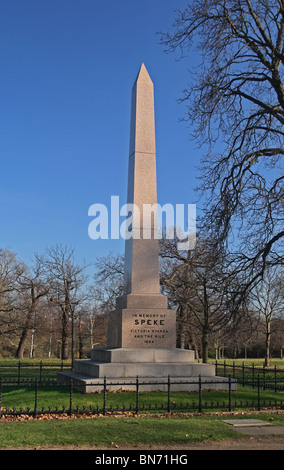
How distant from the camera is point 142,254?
1688cm

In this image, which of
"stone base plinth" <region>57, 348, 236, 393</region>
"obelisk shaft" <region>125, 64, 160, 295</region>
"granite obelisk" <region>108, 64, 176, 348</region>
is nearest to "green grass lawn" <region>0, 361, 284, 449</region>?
"stone base plinth" <region>57, 348, 236, 393</region>

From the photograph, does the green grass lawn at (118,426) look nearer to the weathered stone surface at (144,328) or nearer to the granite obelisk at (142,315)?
the granite obelisk at (142,315)

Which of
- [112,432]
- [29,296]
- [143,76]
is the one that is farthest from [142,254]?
[29,296]

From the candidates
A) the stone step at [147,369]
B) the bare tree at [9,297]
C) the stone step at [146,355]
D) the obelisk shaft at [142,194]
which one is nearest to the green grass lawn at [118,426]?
the stone step at [147,369]

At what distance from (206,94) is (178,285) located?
16927 mm

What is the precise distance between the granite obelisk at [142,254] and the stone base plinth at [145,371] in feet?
2.27

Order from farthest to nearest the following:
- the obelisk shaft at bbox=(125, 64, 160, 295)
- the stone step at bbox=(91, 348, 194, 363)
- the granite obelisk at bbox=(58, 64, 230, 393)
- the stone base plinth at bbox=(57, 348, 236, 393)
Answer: the obelisk shaft at bbox=(125, 64, 160, 295), the stone step at bbox=(91, 348, 194, 363), the granite obelisk at bbox=(58, 64, 230, 393), the stone base plinth at bbox=(57, 348, 236, 393)

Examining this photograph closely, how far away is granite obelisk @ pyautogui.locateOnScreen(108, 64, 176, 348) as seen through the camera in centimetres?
1602

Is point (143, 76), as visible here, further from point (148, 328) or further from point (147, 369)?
point (147, 369)

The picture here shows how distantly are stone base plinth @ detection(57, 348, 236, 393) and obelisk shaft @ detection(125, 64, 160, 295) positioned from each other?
230cm

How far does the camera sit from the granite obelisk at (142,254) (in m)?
16.0

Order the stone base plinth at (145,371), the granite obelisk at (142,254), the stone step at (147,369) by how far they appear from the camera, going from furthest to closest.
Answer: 1. the granite obelisk at (142,254)
2. the stone step at (147,369)
3. the stone base plinth at (145,371)

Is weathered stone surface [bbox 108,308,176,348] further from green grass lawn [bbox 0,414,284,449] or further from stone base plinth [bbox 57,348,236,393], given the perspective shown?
green grass lawn [bbox 0,414,284,449]
